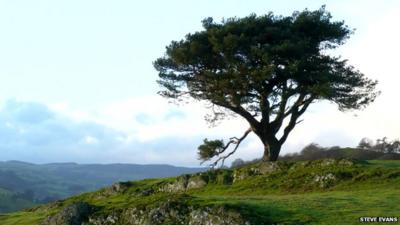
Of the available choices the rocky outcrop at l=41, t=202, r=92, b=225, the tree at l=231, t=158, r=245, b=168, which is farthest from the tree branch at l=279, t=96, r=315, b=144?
the tree at l=231, t=158, r=245, b=168

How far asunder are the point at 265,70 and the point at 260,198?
1607 cm

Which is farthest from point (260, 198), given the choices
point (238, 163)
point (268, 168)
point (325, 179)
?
point (238, 163)

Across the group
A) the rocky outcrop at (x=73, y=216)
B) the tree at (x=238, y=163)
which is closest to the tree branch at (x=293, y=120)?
the rocky outcrop at (x=73, y=216)

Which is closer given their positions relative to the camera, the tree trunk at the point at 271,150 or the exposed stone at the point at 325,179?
the exposed stone at the point at 325,179

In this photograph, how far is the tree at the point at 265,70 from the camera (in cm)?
4750

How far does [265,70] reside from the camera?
4603 centimetres

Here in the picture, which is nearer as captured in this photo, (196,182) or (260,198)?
(260,198)

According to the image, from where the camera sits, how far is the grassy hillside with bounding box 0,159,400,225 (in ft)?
87.5

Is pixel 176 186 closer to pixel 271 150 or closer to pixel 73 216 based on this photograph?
pixel 271 150

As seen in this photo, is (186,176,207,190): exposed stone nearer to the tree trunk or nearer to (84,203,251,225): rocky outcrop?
the tree trunk

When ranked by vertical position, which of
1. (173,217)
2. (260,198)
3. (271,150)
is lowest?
(173,217)

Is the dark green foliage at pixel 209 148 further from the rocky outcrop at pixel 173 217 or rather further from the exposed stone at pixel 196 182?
the rocky outcrop at pixel 173 217

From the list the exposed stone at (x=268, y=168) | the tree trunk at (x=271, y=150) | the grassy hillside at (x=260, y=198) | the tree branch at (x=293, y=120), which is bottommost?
the grassy hillside at (x=260, y=198)

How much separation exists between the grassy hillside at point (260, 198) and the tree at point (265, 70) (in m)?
6.69
